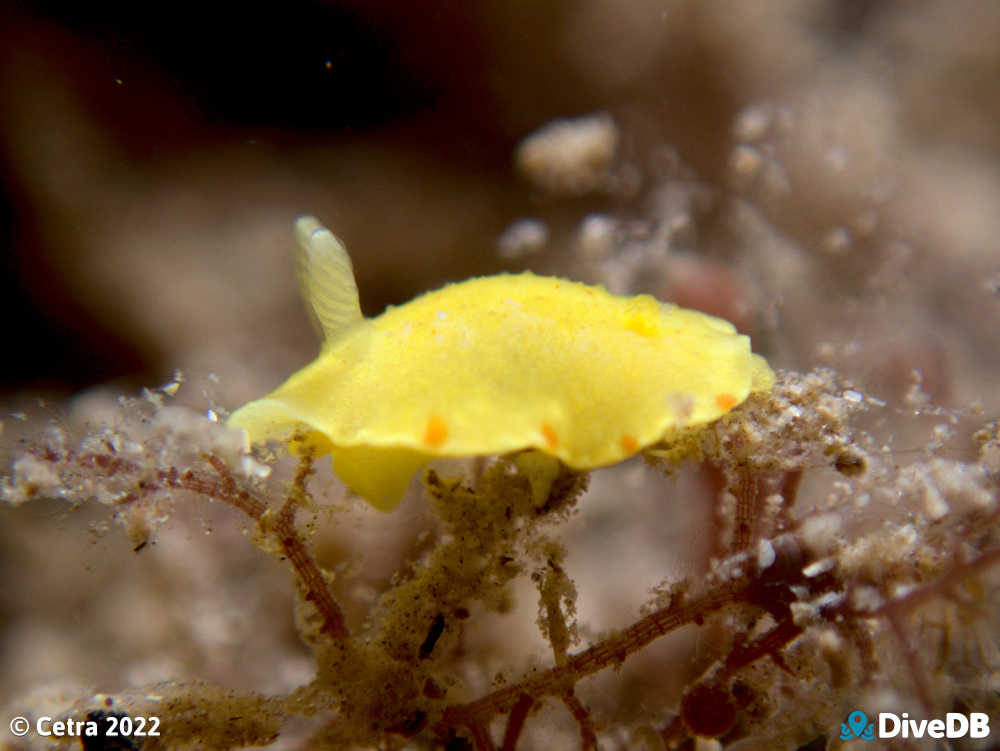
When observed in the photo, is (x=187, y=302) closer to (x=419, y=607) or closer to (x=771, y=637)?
(x=419, y=607)

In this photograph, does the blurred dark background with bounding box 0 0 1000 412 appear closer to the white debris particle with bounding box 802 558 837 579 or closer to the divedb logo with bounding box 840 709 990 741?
the white debris particle with bounding box 802 558 837 579

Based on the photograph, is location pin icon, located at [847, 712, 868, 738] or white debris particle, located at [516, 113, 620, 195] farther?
white debris particle, located at [516, 113, 620, 195]

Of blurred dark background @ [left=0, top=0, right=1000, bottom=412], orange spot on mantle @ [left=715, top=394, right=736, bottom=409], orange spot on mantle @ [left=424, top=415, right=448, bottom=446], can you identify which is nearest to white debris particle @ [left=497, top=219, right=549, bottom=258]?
blurred dark background @ [left=0, top=0, right=1000, bottom=412]

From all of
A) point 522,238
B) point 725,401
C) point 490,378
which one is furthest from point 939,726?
point 522,238

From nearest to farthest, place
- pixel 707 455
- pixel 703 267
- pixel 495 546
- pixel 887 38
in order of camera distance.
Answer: pixel 495 546, pixel 707 455, pixel 887 38, pixel 703 267

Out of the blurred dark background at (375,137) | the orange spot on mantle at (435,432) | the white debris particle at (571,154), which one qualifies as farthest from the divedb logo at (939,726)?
the white debris particle at (571,154)

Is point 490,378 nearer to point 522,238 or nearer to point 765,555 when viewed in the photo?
point 765,555

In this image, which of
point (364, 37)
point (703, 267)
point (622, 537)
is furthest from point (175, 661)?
point (703, 267)
